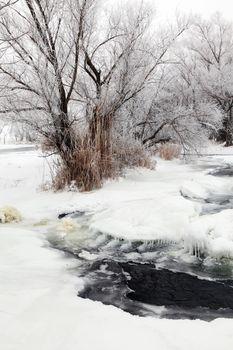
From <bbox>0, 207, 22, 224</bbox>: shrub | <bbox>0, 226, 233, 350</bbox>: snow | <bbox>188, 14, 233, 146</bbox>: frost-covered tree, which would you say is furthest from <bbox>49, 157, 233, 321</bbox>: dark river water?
<bbox>188, 14, 233, 146</bbox>: frost-covered tree

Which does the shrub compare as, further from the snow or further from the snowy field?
the snow

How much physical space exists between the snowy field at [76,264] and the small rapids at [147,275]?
127 millimetres

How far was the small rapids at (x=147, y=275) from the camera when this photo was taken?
10.4 ft

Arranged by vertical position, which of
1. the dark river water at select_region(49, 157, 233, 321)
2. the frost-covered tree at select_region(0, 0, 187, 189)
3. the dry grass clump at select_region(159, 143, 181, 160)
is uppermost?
the frost-covered tree at select_region(0, 0, 187, 189)

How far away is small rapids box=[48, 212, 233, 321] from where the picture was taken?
10.4 feet

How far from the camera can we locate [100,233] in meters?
5.10

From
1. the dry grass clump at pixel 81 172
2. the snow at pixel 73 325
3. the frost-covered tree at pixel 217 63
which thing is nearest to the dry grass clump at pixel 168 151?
the dry grass clump at pixel 81 172

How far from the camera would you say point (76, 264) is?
4.04m

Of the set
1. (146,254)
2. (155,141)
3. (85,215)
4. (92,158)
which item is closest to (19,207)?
(85,215)

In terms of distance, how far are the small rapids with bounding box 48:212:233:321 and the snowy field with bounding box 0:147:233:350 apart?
0.13 metres

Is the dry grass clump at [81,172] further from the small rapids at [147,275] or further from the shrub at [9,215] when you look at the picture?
the small rapids at [147,275]

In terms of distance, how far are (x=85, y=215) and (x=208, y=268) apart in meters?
2.66

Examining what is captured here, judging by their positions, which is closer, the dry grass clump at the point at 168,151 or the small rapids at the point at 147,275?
the small rapids at the point at 147,275

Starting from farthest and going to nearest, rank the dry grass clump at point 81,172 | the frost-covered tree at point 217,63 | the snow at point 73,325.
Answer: the frost-covered tree at point 217,63, the dry grass clump at point 81,172, the snow at point 73,325
